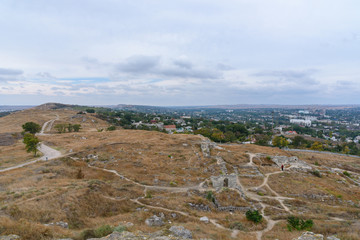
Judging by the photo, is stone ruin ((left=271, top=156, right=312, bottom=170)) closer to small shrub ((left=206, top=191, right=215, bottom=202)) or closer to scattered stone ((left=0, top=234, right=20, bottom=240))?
small shrub ((left=206, top=191, right=215, bottom=202))

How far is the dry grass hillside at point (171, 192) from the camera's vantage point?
46.3 ft

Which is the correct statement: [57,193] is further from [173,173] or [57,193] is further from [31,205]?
[173,173]

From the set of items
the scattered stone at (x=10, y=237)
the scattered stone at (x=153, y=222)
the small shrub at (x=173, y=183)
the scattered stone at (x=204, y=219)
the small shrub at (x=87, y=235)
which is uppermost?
the scattered stone at (x=10, y=237)

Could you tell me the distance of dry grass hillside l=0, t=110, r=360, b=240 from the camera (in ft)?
46.3

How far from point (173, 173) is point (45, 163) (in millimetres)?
21823

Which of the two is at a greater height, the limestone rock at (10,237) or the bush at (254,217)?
the limestone rock at (10,237)

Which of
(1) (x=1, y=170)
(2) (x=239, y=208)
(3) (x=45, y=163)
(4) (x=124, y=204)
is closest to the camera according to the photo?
(4) (x=124, y=204)

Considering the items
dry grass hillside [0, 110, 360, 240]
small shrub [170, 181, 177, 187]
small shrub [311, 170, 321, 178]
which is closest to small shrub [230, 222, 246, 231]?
dry grass hillside [0, 110, 360, 240]

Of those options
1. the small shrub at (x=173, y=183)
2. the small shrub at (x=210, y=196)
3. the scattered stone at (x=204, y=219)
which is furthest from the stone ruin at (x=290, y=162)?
the scattered stone at (x=204, y=219)

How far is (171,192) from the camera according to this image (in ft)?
80.4

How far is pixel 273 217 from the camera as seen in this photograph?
1900cm

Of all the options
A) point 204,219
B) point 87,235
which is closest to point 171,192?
point 204,219

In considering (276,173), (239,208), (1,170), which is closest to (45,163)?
(1,170)

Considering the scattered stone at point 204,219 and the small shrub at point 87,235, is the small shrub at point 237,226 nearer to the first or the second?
the scattered stone at point 204,219
